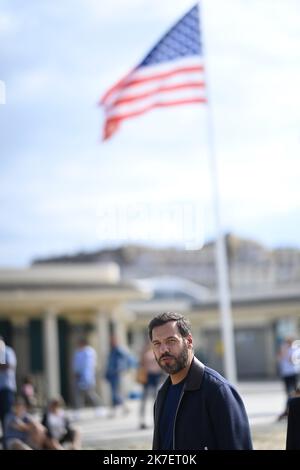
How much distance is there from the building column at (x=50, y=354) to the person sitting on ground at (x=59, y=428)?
401 inches

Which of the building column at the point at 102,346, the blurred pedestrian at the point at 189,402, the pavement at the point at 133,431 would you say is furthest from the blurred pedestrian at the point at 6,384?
the building column at the point at 102,346

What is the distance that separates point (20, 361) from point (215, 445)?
55.5 feet

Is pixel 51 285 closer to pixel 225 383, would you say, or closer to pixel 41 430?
pixel 41 430

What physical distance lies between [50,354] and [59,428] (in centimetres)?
1059

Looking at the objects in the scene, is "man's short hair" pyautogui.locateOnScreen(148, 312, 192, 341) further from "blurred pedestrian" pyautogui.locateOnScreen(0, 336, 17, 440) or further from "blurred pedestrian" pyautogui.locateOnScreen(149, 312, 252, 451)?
"blurred pedestrian" pyautogui.locateOnScreen(0, 336, 17, 440)

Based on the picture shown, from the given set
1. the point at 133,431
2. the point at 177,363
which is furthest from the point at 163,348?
the point at 133,431

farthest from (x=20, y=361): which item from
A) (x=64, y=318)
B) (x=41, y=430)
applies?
(x=41, y=430)

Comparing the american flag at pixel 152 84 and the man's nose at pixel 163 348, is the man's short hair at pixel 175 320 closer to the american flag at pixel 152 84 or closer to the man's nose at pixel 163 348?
the man's nose at pixel 163 348

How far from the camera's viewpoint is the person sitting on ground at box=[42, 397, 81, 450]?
29.2 ft

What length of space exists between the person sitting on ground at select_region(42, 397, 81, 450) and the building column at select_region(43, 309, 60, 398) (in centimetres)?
1019

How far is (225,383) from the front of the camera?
3.48 meters

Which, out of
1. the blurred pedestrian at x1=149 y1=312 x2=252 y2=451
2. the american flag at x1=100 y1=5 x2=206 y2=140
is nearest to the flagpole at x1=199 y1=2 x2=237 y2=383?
the american flag at x1=100 y1=5 x2=206 y2=140

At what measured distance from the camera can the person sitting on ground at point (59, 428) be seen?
29.2 feet

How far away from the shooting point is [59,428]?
9.16 metres
